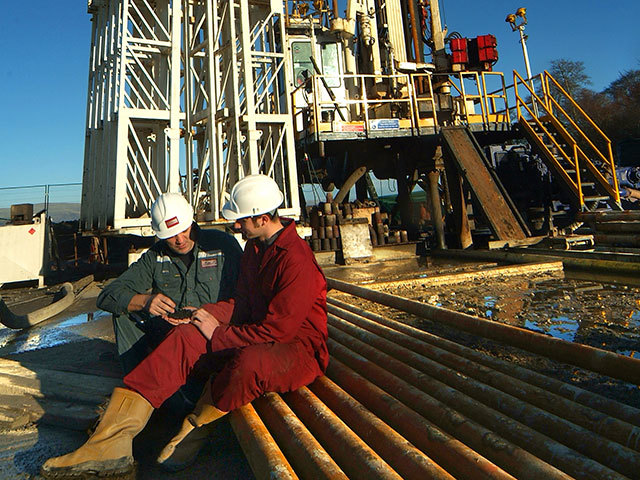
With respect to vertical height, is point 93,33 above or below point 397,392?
above

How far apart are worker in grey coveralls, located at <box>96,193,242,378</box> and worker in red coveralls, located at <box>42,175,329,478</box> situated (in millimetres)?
595

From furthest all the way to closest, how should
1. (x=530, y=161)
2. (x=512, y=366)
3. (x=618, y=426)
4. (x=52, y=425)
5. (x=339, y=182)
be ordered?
1. (x=339, y=182)
2. (x=530, y=161)
3. (x=52, y=425)
4. (x=512, y=366)
5. (x=618, y=426)

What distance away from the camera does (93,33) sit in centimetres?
1178

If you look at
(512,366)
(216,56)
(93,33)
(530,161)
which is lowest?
(512,366)

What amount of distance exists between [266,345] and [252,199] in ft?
2.69

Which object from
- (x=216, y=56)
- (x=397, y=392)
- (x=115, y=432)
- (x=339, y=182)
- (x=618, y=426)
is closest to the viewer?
(x=618, y=426)

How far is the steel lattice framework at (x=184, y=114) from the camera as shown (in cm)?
847

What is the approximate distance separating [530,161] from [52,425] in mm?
13498

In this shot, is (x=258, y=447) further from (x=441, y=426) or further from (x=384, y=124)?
(x=384, y=124)

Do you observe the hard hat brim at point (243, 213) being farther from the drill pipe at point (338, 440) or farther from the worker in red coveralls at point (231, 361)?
the drill pipe at point (338, 440)

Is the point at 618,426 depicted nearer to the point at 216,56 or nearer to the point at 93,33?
the point at 216,56

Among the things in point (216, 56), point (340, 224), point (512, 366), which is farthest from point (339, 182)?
point (512, 366)

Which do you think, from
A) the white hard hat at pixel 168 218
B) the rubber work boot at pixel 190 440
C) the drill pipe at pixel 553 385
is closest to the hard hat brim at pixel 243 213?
the white hard hat at pixel 168 218

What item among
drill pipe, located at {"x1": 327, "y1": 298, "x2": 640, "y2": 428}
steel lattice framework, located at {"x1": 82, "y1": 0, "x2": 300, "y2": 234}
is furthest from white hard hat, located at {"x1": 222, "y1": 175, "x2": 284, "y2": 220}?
steel lattice framework, located at {"x1": 82, "y1": 0, "x2": 300, "y2": 234}
